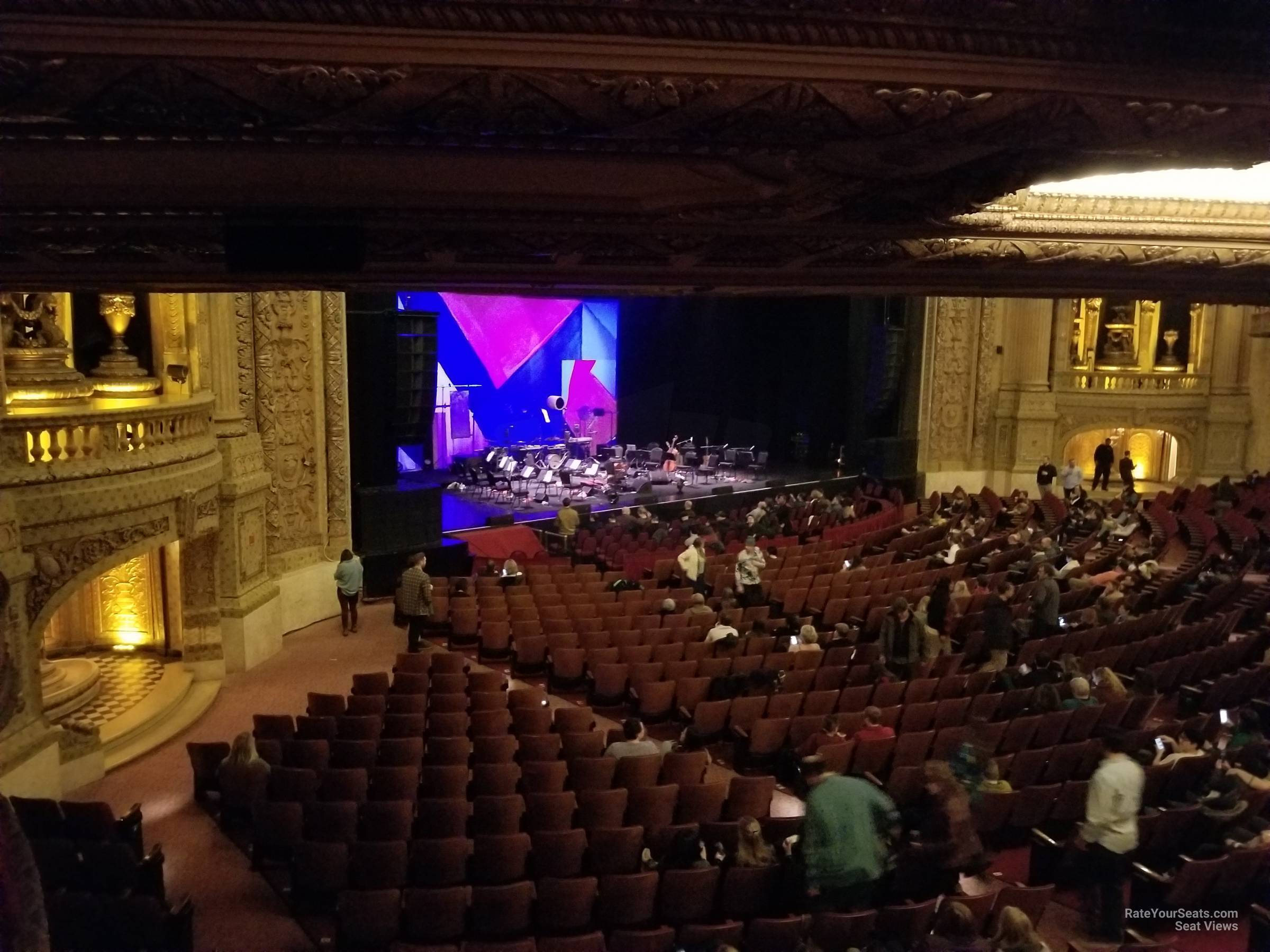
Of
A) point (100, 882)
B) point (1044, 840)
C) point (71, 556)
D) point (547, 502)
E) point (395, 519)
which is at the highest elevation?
point (71, 556)

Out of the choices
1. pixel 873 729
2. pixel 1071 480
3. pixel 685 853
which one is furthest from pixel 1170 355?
pixel 685 853

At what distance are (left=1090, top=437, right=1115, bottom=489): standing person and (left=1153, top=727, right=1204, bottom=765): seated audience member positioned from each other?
1561 cm

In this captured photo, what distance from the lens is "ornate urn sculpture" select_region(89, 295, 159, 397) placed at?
372 inches

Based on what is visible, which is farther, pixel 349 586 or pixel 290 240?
pixel 349 586

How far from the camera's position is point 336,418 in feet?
41.3

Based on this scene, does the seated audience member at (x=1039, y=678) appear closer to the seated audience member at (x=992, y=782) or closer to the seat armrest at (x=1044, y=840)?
the seated audience member at (x=992, y=782)

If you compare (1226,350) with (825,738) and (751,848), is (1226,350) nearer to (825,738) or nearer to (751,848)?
(825,738)

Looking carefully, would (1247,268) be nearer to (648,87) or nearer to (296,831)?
(648,87)

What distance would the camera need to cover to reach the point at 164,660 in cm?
1020

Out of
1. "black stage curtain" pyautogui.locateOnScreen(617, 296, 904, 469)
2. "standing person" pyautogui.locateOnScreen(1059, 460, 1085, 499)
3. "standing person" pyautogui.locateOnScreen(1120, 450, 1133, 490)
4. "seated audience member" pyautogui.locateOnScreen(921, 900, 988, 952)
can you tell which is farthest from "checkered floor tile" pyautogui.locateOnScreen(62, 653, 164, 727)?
"standing person" pyautogui.locateOnScreen(1120, 450, 1133, 490)

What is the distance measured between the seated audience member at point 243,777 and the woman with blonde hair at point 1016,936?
186 inches

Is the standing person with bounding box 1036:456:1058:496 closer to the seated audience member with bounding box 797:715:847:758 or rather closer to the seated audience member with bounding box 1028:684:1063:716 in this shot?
the seated audience member with bounding box 1028:684:1063:716

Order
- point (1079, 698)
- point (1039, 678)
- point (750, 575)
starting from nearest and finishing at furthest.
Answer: point (1079, 698), point (1039, 678), point (750, 575)

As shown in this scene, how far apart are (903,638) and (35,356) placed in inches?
333
